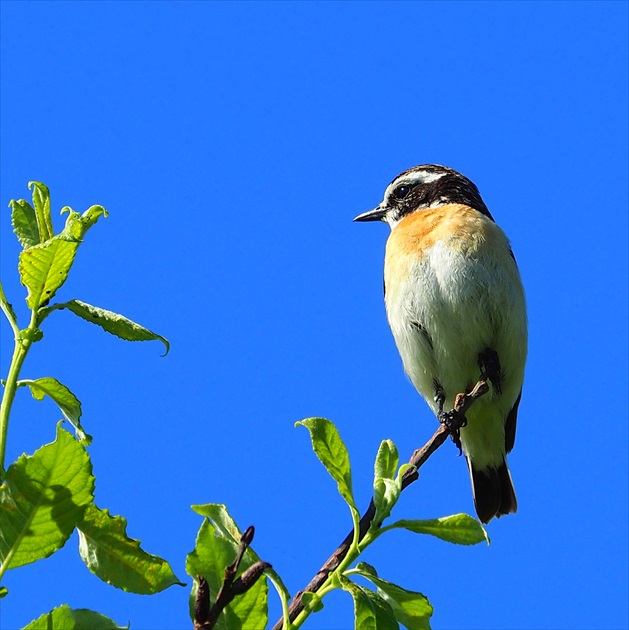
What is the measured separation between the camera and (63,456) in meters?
1.84

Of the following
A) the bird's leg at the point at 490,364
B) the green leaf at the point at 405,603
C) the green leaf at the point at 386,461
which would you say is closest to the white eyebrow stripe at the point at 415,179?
the bird's leg at the point at 490,364

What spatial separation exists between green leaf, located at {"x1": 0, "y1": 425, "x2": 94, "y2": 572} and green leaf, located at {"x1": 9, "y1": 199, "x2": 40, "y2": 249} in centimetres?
65

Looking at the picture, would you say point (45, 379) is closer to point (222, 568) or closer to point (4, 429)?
point (4, 429)

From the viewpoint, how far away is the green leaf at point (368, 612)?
6.69ft

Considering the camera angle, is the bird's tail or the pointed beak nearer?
the bird's tail

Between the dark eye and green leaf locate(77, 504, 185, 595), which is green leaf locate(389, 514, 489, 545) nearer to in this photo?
green leaf locate(77, 504, 185, 595)

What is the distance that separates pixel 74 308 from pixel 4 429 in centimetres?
42

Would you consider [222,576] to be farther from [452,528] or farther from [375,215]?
[375,215]

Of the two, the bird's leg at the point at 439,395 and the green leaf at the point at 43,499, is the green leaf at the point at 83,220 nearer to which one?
the green leaf at the point at 43,499

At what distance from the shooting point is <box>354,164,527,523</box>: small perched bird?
7887 mm

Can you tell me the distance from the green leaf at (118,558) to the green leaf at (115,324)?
387mm

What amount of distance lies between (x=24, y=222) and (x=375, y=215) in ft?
26.9

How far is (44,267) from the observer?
6.95 feet

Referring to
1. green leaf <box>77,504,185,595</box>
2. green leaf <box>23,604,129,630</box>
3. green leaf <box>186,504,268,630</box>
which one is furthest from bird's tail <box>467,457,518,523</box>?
green leaf <box>23,604,129,630</box>
